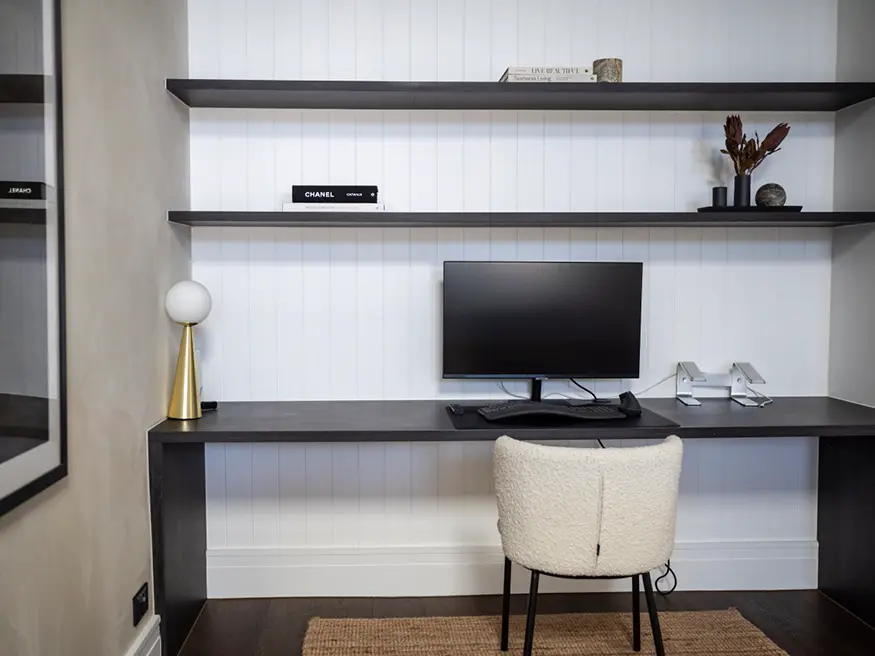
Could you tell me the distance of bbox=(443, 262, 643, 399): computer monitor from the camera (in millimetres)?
2609

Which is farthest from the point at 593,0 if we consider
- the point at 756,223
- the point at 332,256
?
the point at 332,256

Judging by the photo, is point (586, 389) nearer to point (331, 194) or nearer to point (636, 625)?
point (636, 625)

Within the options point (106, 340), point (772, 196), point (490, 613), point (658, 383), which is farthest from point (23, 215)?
point (772, 196)

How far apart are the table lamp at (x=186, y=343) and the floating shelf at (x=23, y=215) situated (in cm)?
84

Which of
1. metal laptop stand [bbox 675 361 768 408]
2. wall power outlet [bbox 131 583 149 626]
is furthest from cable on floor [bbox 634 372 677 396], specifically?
wall power outlet [bbox 131 583 149 626]

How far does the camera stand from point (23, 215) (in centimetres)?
140

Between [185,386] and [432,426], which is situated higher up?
[185,386]

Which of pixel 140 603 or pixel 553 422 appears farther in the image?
pixel 553 422

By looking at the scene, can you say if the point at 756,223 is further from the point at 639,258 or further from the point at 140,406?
the point at 140,406

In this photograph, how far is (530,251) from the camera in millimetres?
2764

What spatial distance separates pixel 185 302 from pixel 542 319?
1237 millimetres

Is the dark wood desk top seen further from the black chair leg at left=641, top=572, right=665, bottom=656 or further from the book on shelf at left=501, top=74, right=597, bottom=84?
the book on shelf at left=501, top=74, right=597, bottom=84

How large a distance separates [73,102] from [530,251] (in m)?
1.64

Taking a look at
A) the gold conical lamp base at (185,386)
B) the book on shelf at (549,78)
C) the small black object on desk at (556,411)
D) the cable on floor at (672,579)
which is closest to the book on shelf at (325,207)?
the gold conical lamp base at (185,386)
